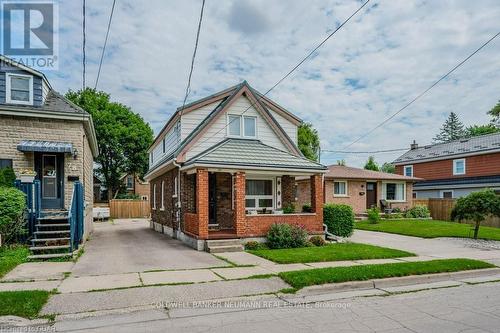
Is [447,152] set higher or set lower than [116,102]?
lower

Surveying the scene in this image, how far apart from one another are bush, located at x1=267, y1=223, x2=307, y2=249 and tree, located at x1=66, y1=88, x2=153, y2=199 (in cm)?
3188

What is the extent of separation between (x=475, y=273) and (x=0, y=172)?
14687 millimetres

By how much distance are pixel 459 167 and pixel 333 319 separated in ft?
107

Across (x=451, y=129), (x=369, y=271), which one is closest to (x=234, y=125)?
(x=369, y=271)

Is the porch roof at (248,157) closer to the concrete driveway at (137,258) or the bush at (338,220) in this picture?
the bush at (338,220)

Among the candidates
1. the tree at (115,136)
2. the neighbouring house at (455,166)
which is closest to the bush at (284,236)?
the neighbouring house at (455,166)

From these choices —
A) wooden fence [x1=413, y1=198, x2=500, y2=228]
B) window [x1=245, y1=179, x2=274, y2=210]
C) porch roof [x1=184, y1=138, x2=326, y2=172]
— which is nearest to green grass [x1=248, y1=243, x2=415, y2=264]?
porch roof [x1=184, y1=138, x2=326, y2=172]

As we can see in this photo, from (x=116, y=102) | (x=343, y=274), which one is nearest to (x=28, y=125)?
(x=343, y=274)

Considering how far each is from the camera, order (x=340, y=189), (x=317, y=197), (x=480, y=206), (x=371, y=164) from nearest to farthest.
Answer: (x=317, y=197) → (x=480, y=206) → (x=340, y=189) → (x=371, y=164)

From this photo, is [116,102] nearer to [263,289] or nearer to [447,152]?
[447,152]

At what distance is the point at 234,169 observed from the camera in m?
13.8

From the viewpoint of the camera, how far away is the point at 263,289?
7.89 meters

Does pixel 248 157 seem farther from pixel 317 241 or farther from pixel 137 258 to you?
pixel 137 258

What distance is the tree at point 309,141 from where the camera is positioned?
43.0m
